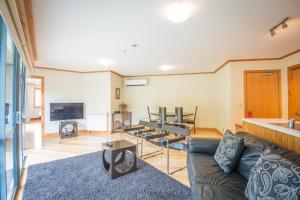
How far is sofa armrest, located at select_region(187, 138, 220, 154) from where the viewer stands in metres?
2.26

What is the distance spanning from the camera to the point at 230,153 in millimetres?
1774

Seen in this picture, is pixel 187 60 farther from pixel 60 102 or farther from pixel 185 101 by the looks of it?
pixel 60 102

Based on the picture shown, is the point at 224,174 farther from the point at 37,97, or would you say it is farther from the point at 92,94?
the point at 37,97

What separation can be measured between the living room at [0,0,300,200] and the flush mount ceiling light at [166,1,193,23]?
1 centimetres

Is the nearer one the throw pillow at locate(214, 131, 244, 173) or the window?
the throw pillow at locate(214, 131, 244, 173)

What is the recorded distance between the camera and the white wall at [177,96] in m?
6.25

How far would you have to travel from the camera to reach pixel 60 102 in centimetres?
529

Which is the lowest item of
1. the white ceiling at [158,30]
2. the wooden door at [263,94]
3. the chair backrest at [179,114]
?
the chair backrest at [179,114]

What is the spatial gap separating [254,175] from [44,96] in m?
5.73

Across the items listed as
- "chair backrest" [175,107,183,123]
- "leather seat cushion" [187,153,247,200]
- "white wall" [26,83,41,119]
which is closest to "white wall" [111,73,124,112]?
"chair backrest" [175,107,183,123]

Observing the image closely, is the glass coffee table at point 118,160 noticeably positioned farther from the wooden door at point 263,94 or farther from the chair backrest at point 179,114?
the wooden door at point 263,94

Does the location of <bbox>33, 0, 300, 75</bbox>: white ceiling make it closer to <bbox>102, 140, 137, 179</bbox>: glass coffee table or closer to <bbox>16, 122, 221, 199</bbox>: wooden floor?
<bbox>102, 140, 137, 179</bbox>: glass coffee table

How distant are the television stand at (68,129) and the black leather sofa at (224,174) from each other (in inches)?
165

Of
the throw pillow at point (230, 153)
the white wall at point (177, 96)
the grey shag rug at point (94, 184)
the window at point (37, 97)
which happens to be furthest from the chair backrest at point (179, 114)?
the window at point (37, 97)
